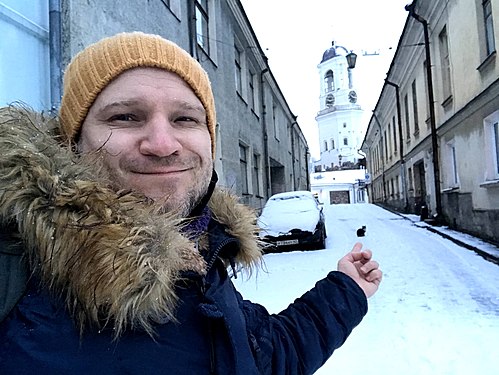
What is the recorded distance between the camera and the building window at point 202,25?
394 inches

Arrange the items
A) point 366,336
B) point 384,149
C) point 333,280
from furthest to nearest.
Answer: point 384,149, point 366,336, point 333,280

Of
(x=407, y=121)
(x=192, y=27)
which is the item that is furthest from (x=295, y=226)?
(x=407, y=121)

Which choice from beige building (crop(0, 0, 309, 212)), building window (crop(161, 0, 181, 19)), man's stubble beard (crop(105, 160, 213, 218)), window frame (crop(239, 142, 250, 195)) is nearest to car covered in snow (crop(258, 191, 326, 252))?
beige building (crop(0, 0, 309, 212))

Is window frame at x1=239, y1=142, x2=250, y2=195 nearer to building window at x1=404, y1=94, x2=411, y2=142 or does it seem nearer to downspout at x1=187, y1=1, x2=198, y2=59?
downspout at x1=187, y1=1, x2=198, y2=59

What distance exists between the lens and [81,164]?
107cm

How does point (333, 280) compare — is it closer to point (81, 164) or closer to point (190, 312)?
point (190, 312)

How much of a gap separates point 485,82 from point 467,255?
3504mm

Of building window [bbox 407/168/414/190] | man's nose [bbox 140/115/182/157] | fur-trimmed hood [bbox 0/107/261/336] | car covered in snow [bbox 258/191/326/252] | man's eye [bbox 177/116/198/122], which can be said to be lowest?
car covered in snow [bbox 258/191/326/252]

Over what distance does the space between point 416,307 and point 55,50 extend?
15.3 ft

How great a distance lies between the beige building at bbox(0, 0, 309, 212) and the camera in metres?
4.18

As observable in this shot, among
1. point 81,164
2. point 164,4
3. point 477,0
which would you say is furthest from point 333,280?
point 477,0

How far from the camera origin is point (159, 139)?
3.85 ft

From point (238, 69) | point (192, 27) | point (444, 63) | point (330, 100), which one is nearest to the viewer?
point (192, 27)

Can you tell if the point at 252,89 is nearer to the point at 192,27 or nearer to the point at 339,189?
the point at 192,27
